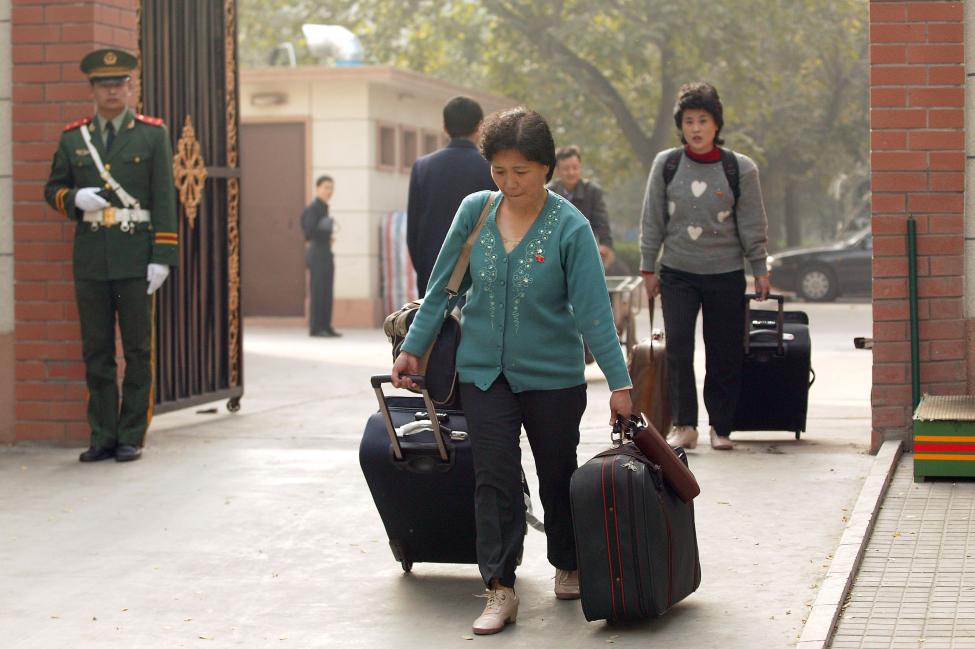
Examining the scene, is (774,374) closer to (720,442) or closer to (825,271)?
(720,442)

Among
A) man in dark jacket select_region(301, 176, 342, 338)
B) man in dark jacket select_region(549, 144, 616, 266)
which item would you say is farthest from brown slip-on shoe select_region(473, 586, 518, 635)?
man in dark jacket select_region(301, 176, 342, 338)

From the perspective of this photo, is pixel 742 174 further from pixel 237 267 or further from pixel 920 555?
pixel 237 267

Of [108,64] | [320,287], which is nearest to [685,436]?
[108,64]

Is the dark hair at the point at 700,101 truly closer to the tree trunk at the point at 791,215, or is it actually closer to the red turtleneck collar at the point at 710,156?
the red turtleneck collar at the point at 710,156

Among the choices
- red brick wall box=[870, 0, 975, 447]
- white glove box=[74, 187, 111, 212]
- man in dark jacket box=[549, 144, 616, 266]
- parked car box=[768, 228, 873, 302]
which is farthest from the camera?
parked car box=[768, 228, 873, 302]

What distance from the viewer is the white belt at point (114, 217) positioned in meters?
9.09

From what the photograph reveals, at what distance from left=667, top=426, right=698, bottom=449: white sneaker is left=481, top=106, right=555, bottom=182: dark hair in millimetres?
3829

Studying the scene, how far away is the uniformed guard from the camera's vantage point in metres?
9.12

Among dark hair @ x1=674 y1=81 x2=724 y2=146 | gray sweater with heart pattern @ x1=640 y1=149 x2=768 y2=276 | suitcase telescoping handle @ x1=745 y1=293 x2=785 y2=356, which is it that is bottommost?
suitcase telescoping handle @ x1=745 y1=293 x2=785 y2=356

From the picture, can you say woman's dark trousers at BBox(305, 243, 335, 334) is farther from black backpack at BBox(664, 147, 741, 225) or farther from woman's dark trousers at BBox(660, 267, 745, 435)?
black backpack at BBox(664, 147, 741, 225)

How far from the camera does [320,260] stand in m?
21.3

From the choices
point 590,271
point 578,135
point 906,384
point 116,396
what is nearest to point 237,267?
point 116,396

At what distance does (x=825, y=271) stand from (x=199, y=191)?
20808mm

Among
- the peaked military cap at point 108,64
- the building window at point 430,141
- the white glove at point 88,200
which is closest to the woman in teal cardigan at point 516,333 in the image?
the white glove at point 88,200
